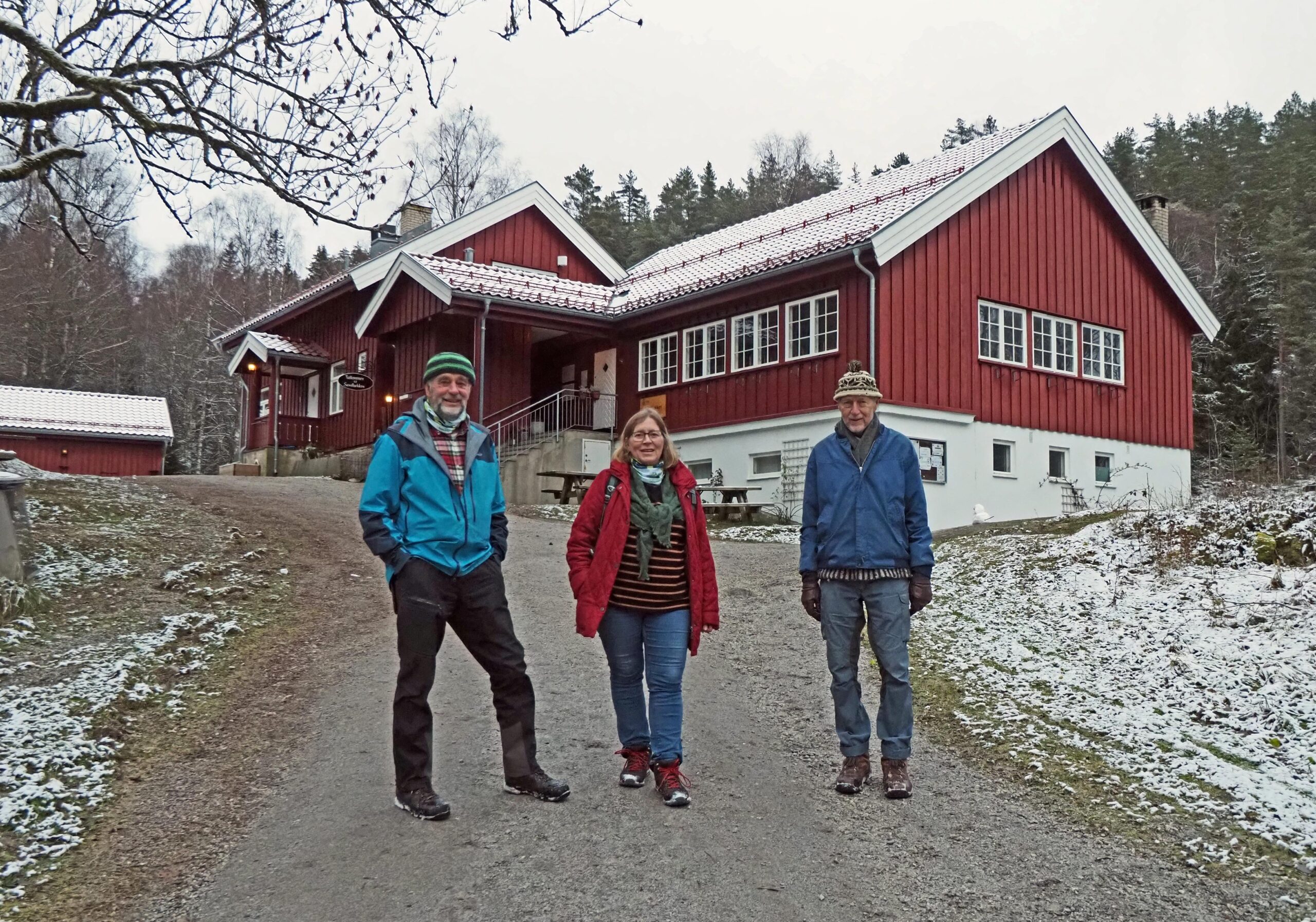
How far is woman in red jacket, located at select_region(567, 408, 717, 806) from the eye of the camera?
17.1ft

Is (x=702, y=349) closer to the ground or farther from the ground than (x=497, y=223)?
closer to the ground

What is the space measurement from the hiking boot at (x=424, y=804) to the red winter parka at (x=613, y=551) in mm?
958

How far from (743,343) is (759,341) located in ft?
1.45

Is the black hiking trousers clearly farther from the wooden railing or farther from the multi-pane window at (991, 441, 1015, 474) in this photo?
the wooden railing

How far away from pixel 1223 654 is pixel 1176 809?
2.21 m

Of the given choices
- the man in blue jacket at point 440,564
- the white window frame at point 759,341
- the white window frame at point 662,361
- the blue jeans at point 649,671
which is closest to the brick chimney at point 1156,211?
the white window frame at point 759,341

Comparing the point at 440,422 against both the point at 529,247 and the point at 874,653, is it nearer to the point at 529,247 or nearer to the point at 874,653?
the point at 874,653

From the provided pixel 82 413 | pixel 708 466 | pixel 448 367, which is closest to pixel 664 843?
pixel 448 367

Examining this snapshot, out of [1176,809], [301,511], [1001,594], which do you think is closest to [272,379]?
[301,511]

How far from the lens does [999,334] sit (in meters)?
19.6

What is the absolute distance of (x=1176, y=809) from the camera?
5195mm

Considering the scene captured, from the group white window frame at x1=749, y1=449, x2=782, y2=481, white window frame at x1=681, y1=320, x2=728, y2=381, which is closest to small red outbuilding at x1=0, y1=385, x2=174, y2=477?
white window frame at x1=681, y1=320, x2=728, y2=381

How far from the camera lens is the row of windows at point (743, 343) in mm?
18594

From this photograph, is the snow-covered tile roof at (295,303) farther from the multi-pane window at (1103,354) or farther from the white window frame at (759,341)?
the multi-pane window at (1103,354)
